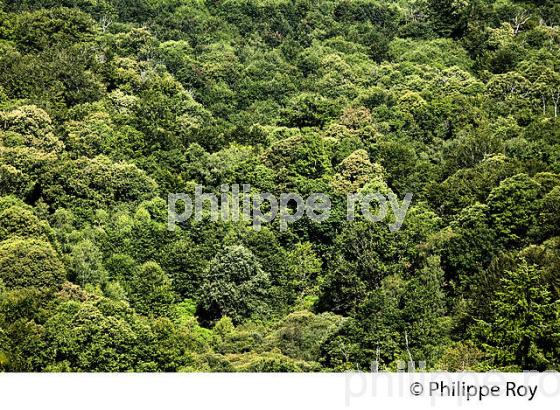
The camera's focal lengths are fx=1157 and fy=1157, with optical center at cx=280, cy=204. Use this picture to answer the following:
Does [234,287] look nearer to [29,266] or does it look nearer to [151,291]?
[151,291]

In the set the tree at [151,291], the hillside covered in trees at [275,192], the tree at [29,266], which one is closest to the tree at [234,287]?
the hillside covered in trees at [275,192]

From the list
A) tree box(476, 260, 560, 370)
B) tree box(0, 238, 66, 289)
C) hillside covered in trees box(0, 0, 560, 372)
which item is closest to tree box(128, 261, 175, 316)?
hillside covered in trees box(0, 0, 560, 372)

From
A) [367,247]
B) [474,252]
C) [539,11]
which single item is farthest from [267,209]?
[539,11]

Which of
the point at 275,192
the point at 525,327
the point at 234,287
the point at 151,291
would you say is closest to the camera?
the point at 525,327

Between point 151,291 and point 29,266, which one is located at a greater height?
point 29,266

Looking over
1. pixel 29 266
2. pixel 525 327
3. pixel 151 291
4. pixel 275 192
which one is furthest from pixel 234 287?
pixel 525 327

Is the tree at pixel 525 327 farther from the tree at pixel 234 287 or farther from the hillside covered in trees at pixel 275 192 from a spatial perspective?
the tree at pixel 234 287

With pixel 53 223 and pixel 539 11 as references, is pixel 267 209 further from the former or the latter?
pixel 539 11

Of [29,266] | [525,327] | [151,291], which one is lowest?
[525,327]

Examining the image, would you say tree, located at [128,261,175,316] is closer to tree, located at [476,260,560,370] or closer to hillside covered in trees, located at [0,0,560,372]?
hillside covered in trees, located at [0,0,560,372]
